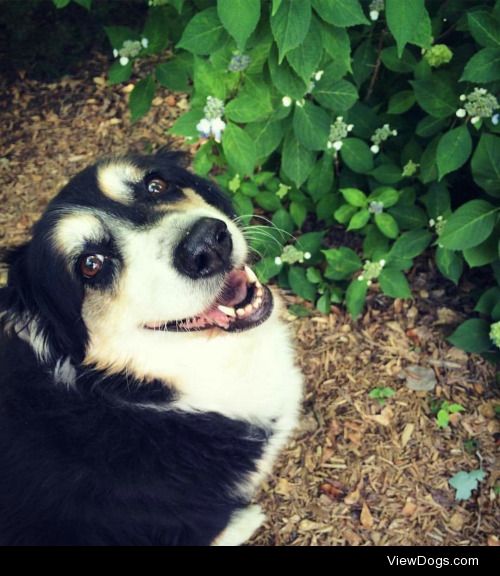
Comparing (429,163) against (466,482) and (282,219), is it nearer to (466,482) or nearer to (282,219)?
(282,219)

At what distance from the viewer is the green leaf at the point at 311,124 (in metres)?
2.58

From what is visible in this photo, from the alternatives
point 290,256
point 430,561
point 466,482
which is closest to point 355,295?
point 290,256

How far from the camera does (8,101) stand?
4.55 meters

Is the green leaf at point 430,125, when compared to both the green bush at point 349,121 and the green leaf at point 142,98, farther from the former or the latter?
the green leaf at point 142,98

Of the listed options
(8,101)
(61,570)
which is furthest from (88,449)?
(8,101)

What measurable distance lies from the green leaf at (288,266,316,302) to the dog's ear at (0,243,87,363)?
1430mm

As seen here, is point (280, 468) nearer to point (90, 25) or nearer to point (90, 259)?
point (90, 259)

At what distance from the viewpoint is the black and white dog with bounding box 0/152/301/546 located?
2.21m

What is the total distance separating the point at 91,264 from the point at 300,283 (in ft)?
4.85

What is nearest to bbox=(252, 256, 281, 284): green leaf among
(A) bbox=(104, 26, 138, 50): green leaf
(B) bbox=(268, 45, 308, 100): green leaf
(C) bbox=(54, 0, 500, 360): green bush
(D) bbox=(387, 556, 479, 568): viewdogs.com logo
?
(C) bbox=(54, 0, 500, 360): green bush

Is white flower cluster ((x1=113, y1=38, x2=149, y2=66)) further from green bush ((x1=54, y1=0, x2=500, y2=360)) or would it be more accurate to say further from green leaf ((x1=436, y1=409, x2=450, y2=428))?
green leaf ((x1=436, y1=409, x2=450, y2=428))

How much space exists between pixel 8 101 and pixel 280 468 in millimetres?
3532

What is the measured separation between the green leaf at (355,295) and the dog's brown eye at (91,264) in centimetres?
149

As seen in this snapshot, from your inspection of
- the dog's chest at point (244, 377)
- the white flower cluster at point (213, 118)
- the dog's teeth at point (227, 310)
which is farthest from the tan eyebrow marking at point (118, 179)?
the dog's chest at point (244, 377)
